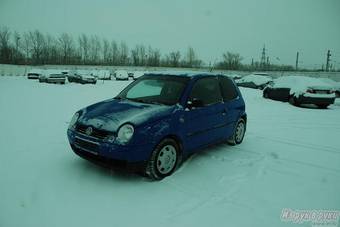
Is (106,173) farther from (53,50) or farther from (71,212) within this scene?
(53,50)

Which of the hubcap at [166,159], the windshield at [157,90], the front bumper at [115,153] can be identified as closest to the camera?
the front bumper at [115,153]

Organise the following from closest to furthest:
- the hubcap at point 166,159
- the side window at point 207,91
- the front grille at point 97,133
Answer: the front grille at point 97,133, the hubcap at point 166,159, the side window at point 207,91

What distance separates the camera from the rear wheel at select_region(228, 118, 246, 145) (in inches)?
242

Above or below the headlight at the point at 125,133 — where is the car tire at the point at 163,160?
below

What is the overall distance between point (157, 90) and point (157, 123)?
1290 millimetres

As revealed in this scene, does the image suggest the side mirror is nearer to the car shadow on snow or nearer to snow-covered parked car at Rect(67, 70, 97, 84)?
the car shadow on snow

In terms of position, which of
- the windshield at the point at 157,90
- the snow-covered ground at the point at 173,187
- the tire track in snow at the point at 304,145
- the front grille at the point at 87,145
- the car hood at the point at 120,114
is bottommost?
the snow-covered ground at the point at 173,187

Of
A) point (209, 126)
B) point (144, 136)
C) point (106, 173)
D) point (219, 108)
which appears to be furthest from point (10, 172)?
point (219, 108)

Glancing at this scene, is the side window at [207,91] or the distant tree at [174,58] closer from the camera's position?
the side window at [207,91]

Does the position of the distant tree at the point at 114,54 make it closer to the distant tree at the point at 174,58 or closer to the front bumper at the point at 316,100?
the distant tree at the point at 174,58

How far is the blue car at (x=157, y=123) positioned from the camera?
384 cm

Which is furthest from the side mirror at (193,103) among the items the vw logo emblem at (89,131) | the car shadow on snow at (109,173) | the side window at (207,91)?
the vw logo emblem at (89,131)

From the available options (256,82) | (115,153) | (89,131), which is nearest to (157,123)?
(115,153)

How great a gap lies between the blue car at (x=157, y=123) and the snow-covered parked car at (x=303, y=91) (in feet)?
29.8
